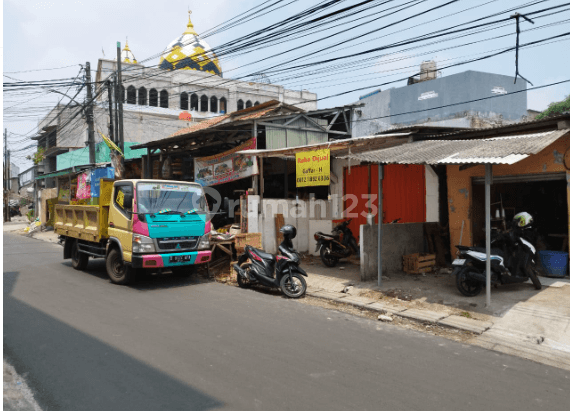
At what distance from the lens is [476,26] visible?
921 centimetres

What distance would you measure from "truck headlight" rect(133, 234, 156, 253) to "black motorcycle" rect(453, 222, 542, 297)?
232 inches

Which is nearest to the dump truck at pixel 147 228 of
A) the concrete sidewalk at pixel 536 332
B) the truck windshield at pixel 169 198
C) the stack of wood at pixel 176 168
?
the truck windshield at pixel 169 198

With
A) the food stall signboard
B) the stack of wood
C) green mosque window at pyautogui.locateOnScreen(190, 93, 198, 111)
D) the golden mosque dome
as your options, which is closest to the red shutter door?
the food stall signboard

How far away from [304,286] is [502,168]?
212 inches

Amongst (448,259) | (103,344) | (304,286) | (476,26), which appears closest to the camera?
(103,344)

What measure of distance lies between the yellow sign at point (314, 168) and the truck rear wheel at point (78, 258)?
6038 millimetres

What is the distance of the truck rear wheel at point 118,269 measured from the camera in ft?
28.0

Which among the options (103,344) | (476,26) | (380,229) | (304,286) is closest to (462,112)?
(476,26)

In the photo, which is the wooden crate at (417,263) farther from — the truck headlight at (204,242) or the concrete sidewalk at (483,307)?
the truck headlight at (204,242)

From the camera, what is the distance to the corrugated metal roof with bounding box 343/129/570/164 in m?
6.44

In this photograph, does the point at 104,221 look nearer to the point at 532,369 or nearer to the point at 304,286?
the point at 304,286

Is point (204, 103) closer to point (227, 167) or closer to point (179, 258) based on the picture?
point (227, 167)

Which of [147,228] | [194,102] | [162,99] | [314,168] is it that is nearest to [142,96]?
[162,99]

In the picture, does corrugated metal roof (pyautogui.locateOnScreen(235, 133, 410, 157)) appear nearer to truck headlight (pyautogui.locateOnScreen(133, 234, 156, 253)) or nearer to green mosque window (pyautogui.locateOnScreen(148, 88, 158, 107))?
truck headlight (pyautogui.locateOnScreen(133, 234, 156, 253))
